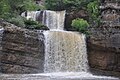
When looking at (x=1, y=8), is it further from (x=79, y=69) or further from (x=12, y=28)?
(x=79, y=69)

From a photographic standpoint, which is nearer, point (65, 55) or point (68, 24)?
point (65, 55)

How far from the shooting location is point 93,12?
1533 inches

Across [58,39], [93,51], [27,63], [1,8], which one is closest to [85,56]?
[93,51]

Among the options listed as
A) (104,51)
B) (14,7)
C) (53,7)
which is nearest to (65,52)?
(104,51)

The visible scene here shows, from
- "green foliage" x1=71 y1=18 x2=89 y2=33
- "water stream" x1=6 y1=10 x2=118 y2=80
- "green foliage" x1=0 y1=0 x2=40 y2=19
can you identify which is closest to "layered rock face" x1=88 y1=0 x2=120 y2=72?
"water stream" x1=6 y1=10 x2=118 y2=80

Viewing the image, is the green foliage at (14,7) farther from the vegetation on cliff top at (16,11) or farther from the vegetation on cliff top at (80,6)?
the vegetation on cliff top at (80,6)

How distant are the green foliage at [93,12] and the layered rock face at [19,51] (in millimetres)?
9138

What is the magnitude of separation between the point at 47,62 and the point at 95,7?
39.1ft

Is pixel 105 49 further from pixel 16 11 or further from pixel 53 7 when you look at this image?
pixel 53 7

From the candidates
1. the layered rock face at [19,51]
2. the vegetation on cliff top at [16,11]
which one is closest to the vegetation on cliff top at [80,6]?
the vegetation on cliff top at [16,11]

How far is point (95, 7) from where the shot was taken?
39750 millimetres

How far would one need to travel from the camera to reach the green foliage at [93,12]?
3698 cm

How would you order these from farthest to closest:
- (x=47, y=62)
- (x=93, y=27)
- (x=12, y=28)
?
(x=93, y=27), (x=47, y=62), (x=12, y=28)

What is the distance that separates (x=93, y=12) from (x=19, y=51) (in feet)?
42.8
